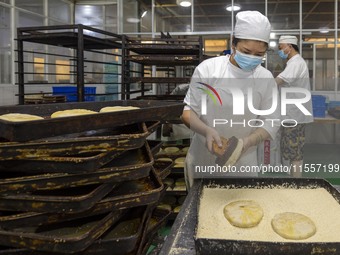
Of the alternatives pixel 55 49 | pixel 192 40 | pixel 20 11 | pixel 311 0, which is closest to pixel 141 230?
pixel 192 40

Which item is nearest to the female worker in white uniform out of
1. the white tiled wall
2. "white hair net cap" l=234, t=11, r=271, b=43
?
"white hair net cap" l=234, t=11, r=271, b=43

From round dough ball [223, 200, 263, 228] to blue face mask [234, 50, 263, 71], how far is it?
0.88 metres

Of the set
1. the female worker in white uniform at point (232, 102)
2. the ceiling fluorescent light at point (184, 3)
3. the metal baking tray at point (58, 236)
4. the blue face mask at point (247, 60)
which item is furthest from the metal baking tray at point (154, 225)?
the ceiling fluorescent light at point (184, 3)

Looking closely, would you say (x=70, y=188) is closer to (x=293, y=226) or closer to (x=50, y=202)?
(x=50, y=202)

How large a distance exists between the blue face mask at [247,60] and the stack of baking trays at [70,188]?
3.32 feet

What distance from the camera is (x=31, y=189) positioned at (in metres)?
0.87

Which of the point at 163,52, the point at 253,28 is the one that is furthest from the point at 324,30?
the point at 253,28

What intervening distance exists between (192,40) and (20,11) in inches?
162

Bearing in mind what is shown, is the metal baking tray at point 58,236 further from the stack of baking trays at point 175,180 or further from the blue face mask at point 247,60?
the stack of baking trays at point 175,180

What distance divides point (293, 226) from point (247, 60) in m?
1.06

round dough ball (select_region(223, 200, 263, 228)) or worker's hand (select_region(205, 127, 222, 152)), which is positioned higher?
worker's hand (select_region(205, 127, 222, 152))

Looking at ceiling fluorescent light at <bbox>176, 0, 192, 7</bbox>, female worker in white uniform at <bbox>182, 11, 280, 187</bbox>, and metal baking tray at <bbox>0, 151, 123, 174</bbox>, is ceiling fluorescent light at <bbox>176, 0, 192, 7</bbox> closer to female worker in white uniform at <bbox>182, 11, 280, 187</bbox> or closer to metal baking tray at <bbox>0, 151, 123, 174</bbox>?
female worker in white uniform at <bbox>182, 11, 280, 187</bbox>

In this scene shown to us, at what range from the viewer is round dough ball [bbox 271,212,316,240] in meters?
0.97

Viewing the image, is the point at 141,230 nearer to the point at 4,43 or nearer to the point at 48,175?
the point at 48,175
